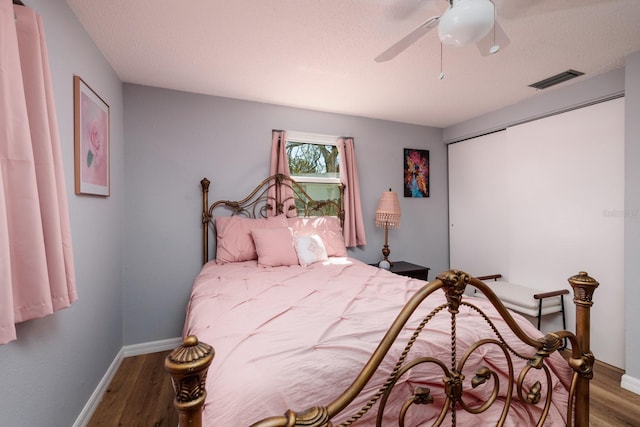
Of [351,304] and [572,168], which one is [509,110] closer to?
[572,168]

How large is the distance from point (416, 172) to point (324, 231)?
1.73 meters

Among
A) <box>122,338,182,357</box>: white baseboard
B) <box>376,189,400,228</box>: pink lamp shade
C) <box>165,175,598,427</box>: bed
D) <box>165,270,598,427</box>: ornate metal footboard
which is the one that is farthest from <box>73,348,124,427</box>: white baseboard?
<box>376,189,400,228</box>: pink lamp shade

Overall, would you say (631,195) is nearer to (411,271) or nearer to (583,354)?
(583,354)

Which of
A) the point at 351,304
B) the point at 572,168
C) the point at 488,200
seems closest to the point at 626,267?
the point at 572,168

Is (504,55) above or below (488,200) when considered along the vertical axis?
above

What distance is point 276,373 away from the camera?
0.94 meters

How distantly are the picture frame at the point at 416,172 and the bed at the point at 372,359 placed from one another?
227cm

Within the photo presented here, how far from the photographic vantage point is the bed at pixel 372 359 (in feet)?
2.76

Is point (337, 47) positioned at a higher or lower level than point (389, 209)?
higher

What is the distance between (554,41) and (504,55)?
0.95ft

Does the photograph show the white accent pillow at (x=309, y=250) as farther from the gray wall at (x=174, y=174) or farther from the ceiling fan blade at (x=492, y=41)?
the ceiling fan blade at (x=492, y=41)

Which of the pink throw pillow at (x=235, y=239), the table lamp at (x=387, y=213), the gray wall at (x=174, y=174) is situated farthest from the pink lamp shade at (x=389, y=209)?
the pink throw pillow at (x=235, y=239)

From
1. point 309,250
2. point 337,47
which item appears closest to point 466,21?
point 337,47

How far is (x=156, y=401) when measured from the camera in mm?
1963
